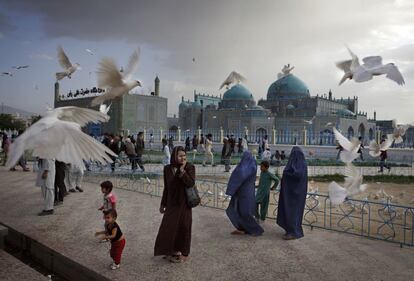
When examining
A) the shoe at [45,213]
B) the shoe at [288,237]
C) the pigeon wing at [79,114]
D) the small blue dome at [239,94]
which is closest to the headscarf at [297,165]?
the shoe at [288,237]

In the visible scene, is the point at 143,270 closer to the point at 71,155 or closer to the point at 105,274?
the point at 105,274

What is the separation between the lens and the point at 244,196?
5.26 m

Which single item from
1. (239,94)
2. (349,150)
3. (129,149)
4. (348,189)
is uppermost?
(239,94)

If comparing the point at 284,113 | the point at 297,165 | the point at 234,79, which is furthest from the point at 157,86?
the point at 297,165

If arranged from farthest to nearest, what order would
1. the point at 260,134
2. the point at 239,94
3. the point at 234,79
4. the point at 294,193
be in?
the point at 239,94
the point at 260,134
the point at 234,79
the point at 294,193

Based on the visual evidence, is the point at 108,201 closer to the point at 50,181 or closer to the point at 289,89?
the point at 50,181

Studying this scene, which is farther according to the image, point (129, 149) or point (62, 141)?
point (129, 149)

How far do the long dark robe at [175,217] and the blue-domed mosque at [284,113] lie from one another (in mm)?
31957

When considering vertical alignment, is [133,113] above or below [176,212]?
above

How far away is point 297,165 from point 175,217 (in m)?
1.93

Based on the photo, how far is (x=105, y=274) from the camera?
383cm

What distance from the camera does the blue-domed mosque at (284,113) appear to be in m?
39.1

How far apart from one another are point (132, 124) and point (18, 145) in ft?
130

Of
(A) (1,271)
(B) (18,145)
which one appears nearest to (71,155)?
(B) (18,145)
